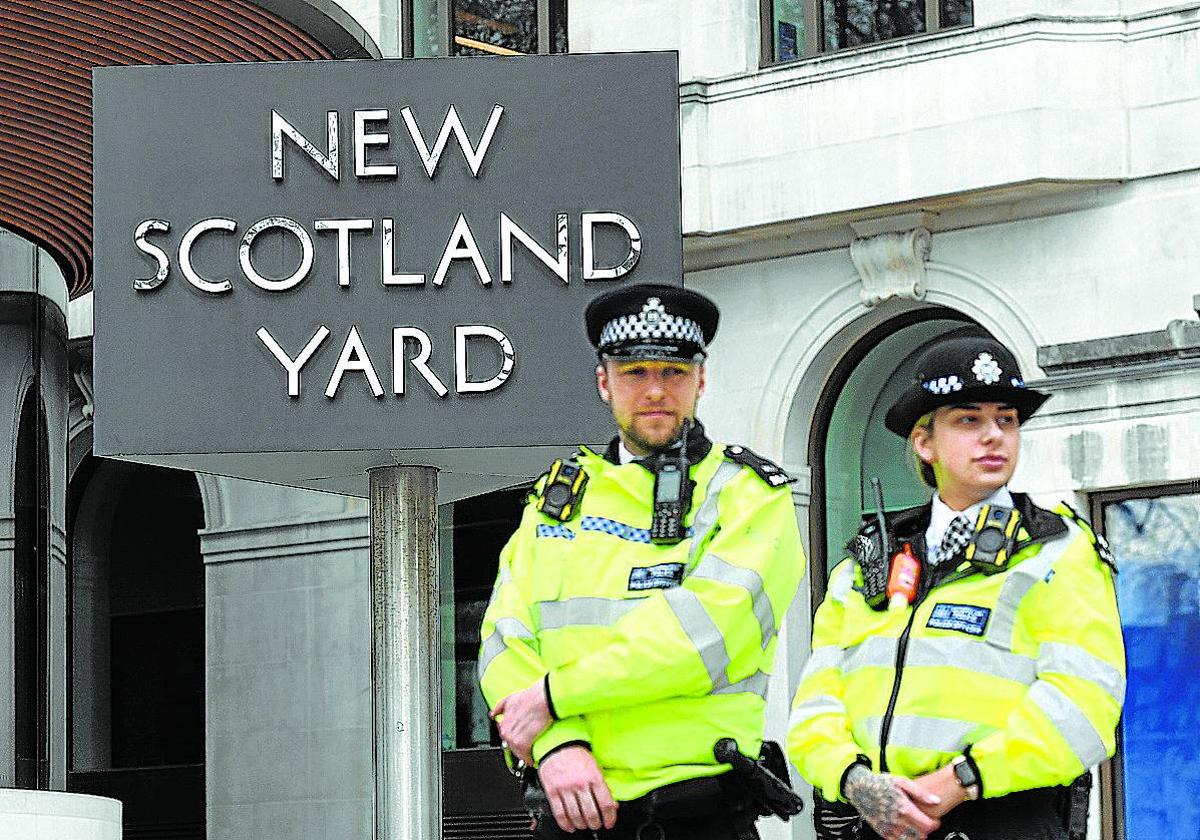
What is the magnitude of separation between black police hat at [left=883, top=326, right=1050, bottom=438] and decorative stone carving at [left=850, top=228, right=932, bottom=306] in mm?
10278

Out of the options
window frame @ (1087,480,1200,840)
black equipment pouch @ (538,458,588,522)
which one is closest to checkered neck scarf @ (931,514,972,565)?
black equipment pouch @ (538,458,588,522)

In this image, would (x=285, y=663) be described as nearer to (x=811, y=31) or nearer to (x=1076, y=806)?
(x=811, y=31)

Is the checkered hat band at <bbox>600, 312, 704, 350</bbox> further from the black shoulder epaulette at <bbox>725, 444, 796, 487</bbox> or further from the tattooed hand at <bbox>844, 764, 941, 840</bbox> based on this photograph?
the tattooed hand at <bbox>844, 764, 941, 840</bbox>

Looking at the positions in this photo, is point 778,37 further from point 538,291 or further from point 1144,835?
point 1144,835

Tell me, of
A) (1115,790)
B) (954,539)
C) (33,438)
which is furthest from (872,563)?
(33,438)

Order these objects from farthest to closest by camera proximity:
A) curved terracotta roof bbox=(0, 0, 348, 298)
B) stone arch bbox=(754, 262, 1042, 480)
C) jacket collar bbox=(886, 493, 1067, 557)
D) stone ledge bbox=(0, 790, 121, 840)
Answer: stone arch bbox=(754, 262, 1042, 480)
curved terracotta roof bbox=(0, 0, 348, 298)
stone ledge bbox=(0, 790, 121, 840)
jacket collar bbox=(886, 493, 1067, 557)

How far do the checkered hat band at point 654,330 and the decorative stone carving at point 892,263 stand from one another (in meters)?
10.4

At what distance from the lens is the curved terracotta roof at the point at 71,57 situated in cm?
1434

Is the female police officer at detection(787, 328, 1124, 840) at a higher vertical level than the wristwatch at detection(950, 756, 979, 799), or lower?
higher

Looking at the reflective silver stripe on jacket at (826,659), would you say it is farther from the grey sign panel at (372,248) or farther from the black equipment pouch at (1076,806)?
the grey sign panel at (372,248)

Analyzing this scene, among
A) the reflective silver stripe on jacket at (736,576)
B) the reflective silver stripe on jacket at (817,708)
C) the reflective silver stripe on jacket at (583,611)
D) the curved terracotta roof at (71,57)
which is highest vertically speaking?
the curved terracotta roof at (71,57)

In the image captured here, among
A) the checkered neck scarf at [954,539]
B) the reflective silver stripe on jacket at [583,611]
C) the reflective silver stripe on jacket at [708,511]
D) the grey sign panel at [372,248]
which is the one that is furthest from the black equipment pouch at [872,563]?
the grey sign panel at [372,248]

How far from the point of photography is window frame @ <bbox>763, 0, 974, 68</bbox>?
16.9 metres

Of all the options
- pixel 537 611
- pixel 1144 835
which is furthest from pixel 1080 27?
pixel 537 611
